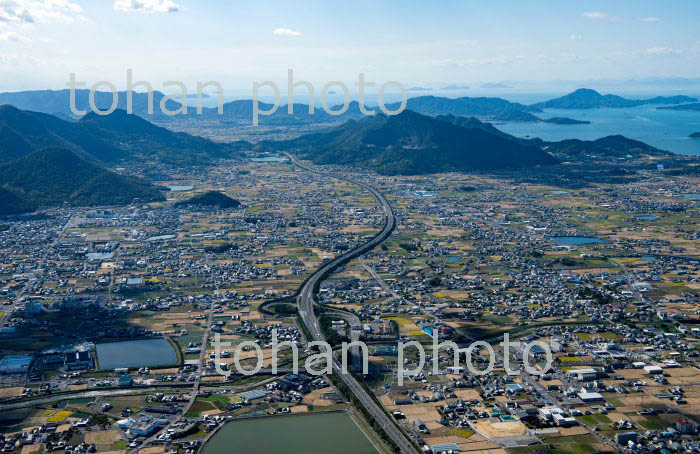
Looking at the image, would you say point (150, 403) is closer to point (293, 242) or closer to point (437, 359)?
point (437, 359)

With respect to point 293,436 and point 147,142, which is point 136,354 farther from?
point 147,142

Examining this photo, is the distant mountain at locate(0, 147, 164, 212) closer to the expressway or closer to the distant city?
the distant city

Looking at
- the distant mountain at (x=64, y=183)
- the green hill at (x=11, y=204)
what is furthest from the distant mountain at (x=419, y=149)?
the green hill at (x=11, y=204)

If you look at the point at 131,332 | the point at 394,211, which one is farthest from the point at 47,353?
the point at 394,211

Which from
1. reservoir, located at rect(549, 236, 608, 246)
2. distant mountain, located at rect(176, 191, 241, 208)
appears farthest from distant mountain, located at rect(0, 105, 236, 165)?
reservoir, located at rect(549, 236, 608, 246)

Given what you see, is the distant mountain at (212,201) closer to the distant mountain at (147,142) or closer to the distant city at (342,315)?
the distant city at (342,315)

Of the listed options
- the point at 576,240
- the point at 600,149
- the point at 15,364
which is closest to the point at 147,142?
the point at 600,149
